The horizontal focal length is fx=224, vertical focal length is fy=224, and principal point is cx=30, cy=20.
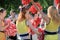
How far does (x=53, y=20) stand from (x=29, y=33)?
0.67 metres

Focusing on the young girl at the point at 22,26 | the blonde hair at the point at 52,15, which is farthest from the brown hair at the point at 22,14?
the blonde hair at the point at 52,15

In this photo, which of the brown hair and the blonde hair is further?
the brown hair

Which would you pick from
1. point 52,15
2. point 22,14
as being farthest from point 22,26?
point 52,15

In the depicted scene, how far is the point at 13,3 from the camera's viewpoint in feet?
29.0

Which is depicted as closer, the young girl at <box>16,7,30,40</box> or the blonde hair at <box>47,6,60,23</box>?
the blonde hair at <box>47,6,60,23</box>

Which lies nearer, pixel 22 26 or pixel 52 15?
pixel 52 15

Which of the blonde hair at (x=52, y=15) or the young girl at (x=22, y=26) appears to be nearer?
the blonde hair at (x=52, y=15)

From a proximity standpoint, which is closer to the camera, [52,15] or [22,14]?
[52,15]

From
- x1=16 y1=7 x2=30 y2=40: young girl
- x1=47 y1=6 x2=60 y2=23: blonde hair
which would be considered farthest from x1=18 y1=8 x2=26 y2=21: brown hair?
x1=47 y1=6 x2=60 y2=23: blonde hair

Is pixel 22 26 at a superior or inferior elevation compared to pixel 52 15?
inferior

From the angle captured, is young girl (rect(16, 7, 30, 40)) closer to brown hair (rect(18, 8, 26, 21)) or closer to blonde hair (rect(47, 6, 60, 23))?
brown hair (rect(18, 8, 26, 21))

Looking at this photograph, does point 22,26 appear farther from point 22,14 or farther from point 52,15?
point 52,15

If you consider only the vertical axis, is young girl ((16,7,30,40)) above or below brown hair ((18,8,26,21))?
below

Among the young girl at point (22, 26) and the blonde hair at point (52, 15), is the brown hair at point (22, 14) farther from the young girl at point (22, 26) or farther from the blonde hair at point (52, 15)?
the blonde hair at point (52, 15)
